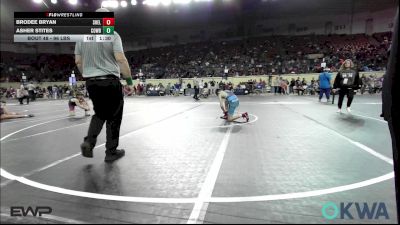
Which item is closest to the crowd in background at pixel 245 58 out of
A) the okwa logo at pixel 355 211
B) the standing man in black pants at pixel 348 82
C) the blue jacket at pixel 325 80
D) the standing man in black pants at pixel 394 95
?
the blue jacket at pixel 325 80

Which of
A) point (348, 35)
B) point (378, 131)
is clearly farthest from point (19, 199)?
point (348, 35)

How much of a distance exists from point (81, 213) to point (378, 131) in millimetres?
5237

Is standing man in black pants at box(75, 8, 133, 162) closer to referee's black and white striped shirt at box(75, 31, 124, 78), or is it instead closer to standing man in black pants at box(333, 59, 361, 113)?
referee's black and white striped shirt at box(75, 31, 124, 78)

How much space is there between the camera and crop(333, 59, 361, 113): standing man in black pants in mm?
8562

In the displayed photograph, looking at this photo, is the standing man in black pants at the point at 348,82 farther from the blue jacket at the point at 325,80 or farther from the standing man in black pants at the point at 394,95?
the standing man in black pants at the point at 394,95

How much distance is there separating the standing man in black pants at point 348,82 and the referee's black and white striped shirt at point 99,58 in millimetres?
7298

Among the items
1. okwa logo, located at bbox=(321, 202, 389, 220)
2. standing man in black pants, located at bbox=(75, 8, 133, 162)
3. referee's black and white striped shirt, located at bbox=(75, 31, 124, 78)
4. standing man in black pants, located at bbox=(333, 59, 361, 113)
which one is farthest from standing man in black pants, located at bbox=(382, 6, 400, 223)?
standing man in black pants, located at bbox=(333, 59, 361, 113)

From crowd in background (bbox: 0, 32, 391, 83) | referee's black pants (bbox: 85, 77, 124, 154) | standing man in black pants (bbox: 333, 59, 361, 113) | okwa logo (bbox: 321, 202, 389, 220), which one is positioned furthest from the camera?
crowd in background (bbox: 0, 32, 391, 83)

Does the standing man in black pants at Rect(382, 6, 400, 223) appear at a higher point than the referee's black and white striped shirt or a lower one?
lower
